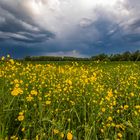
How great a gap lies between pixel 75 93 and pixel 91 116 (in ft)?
6.60

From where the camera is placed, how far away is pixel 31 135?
14.1ft

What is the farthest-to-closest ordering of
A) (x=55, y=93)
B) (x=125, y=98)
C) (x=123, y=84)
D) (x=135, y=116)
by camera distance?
1. (x=123, y=84)
2. (x=125, y=98)
3. (x=55, y=93)
4. (x=135, y=116)

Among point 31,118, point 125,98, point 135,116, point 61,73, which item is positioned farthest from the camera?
point 61,73

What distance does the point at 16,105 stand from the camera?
5641 millimetres

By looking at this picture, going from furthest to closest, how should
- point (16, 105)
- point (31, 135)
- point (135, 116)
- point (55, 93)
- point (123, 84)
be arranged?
point (123, 84)
point (55, 93)
point (16, 105)
point (135, 116)
point (31, 135)

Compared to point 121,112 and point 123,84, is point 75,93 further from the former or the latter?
point 123,84

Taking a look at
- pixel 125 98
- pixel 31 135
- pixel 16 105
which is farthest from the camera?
pixel 125 98

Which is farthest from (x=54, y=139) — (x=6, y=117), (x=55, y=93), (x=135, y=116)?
(x=55, y=93)

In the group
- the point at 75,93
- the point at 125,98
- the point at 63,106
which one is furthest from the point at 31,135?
the point at 125,98

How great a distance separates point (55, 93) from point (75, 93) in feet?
2.00

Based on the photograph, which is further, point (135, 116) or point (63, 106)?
point (63, 106)

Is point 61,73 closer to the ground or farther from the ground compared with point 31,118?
farther from the ground

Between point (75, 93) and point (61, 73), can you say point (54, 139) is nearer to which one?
point (75, 93)

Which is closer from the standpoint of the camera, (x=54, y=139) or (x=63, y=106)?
(x=54, y=139)
